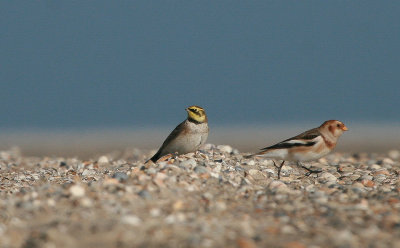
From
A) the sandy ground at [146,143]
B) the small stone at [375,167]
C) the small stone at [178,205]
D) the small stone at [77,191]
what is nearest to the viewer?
the small stone at [178,205]

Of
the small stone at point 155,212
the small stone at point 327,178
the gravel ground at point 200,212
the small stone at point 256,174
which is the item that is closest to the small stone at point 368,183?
the gravel ground at point 200,212

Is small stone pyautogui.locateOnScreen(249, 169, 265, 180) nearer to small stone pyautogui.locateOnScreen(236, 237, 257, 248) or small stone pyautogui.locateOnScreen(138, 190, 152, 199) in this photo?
small stone pyautogui.locateOnScreen(138, 190, 152, 199)

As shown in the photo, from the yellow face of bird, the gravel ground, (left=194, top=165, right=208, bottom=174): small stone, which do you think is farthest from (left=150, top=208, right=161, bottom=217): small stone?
the yellow face of bird

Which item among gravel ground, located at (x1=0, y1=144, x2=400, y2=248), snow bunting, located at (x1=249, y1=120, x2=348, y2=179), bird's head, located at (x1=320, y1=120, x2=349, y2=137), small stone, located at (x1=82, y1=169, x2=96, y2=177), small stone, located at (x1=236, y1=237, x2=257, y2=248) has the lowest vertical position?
small stone, located at (x1=236, y1=237, x2=257, y2=248)

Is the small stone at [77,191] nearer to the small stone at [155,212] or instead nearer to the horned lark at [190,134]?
the small stone at [155,212]

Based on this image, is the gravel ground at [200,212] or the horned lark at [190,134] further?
the horned lark at [190,134]

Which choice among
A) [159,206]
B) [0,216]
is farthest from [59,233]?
[0,216]

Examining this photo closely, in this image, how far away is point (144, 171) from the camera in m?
8.74

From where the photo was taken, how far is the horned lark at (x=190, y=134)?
1123 cm

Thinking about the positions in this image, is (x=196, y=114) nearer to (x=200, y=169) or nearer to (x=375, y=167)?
(x=200, y=169)

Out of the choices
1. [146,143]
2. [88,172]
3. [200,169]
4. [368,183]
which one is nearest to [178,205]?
[200,169]

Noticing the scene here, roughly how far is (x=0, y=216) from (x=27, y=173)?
6.42 m

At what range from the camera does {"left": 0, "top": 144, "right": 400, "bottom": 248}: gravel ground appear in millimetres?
5617

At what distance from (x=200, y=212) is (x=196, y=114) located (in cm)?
469
